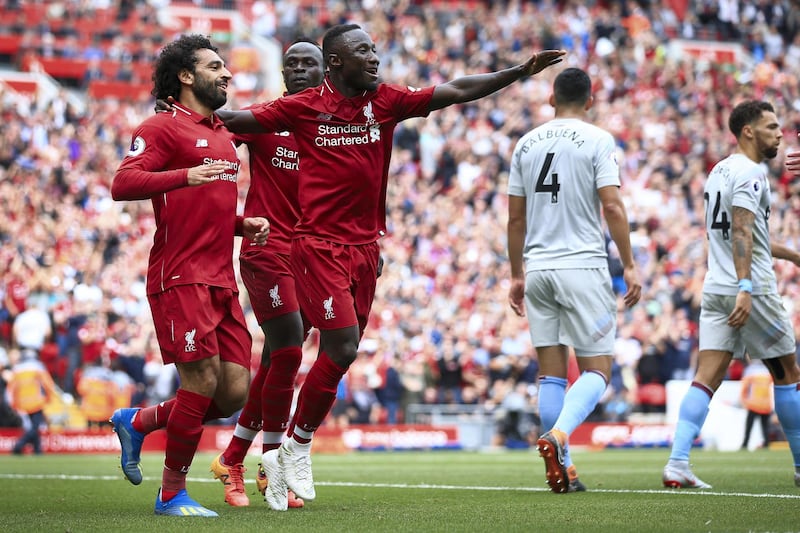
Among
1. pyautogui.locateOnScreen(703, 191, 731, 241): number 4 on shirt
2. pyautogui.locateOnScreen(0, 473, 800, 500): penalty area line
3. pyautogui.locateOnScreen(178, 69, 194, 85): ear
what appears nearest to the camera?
pyautogui.locateOnScreen(178, 69, 194, 85): ear

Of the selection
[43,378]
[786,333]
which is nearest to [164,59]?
[786,333]

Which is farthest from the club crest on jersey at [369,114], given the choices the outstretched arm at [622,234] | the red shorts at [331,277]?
the outstretched arm at [622,234]

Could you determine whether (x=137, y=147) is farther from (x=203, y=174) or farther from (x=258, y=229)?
(x=258, y=229)

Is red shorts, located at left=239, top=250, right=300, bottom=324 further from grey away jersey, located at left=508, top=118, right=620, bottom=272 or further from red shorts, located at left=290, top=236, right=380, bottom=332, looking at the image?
grey away jersey, located at left=508, top=118, right=620, bottom=272

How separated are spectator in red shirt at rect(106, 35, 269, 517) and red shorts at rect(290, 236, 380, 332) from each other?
31 centimetres

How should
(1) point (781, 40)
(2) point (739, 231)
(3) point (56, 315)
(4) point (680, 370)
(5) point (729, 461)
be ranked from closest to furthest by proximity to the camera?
(2) point (739, 231)
(5) point (729, 461)
(3) point (56, 315)
(4) point (680, 370)
(1) point (781, 40)

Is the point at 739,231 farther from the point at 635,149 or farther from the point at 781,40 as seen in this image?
the point at 781,40

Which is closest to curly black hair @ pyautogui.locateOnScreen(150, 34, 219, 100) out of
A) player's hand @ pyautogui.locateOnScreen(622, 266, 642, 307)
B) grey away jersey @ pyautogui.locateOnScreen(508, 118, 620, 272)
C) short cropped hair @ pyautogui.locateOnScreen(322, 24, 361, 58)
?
short cropped hair @ pyautogui.locateOnScreen(322, 24, 361, 58)

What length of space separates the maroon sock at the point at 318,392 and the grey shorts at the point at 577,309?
75.3 inches

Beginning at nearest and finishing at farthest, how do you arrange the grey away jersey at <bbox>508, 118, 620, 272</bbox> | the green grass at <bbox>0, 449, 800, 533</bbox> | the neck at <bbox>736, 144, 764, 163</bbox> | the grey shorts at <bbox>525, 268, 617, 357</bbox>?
the green grass at <bbox>0, 449, 800, 533</bbox>
the grey shorts at <bbox>525, 268, 617, 357</bbox>
the grey away jersey at <bbox>508, 118, 620, 272</bbox>
the neck at <bbox>736, 144, 764, 163</bbox>

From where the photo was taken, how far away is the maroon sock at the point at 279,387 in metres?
8.12

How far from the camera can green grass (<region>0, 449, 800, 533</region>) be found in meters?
6.45

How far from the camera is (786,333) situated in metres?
9.07

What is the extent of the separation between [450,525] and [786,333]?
147 inches
